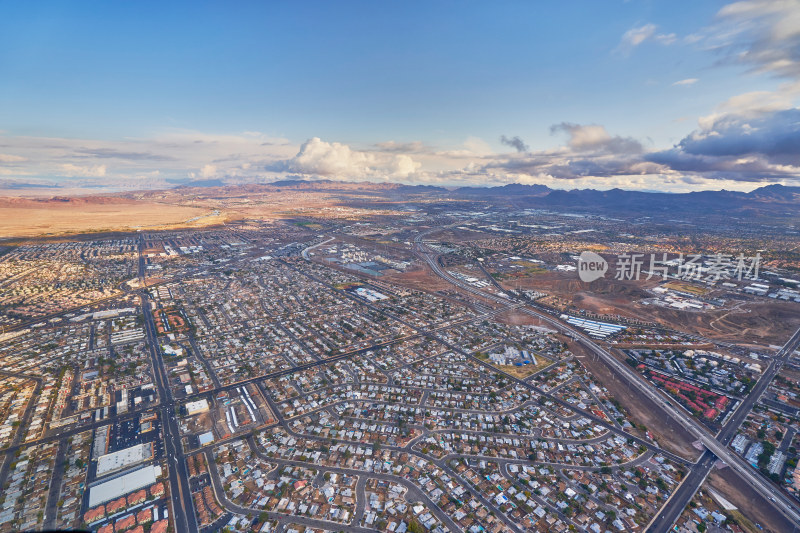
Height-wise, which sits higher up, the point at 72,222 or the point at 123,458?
the point at 123,458

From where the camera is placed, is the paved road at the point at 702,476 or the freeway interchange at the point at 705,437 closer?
the paved road at the point at 702,476

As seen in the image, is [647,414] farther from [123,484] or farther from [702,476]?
[123,484]

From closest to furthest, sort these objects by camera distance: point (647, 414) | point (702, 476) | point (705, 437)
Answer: point (702, 476), point (705, 437), point (647, 414)

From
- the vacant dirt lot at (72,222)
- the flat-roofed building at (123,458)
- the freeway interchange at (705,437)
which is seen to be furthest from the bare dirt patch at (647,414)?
the vacant dirt lot at (72,222)

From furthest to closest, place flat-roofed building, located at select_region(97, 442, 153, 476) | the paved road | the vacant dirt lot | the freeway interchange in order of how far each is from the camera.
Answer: the vacant dirt lot → flat-roofed building, located at select_region(97, 442, 153, 476) → the freeway interchange → the paved road

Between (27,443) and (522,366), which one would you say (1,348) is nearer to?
(27,443)

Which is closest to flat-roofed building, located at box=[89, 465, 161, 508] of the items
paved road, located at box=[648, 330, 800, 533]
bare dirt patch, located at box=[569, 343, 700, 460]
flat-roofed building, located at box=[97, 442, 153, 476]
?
flat-roofed building, located at box=[97, 442, 153, 476]

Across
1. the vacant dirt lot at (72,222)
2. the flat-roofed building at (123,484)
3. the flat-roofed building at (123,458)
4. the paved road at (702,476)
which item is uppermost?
the paved road at (702,476)

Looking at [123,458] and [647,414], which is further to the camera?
[647,414]

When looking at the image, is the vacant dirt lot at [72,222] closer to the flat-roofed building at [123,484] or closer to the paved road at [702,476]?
the flat-roofed building at [123,484]

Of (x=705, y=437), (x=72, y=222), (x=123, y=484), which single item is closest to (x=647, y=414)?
(x=705, y=437)

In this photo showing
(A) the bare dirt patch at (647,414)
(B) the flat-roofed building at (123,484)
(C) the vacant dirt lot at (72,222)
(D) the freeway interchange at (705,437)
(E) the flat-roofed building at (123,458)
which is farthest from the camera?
(C) the vacant dirt lot at (72,222)

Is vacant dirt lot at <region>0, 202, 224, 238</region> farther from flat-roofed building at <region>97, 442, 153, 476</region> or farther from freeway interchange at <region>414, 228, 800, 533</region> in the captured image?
freeway interchange at <region>414, 228, 800, 533</region>

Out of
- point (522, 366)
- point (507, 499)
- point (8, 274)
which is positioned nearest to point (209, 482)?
point (507, 499)
